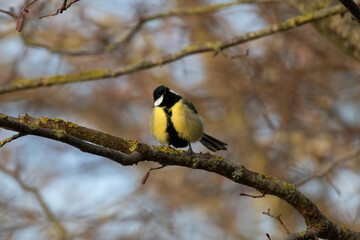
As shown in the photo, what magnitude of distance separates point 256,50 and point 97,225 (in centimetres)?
367

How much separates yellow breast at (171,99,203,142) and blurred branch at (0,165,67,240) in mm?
2767

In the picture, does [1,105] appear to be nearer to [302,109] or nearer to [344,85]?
[302,109]

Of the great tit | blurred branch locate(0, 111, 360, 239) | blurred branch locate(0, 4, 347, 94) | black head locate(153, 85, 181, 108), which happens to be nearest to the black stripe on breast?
the great tit

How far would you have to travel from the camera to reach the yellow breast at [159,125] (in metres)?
4.25

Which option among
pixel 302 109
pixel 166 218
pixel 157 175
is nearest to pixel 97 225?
pixel 166 218

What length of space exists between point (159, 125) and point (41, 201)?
2.79 meters

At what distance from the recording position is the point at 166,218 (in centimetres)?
768

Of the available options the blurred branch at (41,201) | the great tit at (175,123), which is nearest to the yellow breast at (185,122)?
the great tit at (175,123)

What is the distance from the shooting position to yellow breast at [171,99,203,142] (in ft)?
13.9

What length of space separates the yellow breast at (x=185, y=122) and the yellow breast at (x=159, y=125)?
90mm

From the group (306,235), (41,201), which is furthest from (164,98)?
(41,201)

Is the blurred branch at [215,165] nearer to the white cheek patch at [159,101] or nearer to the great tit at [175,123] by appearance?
the great tit at [175,123]

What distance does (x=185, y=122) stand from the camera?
4.25m

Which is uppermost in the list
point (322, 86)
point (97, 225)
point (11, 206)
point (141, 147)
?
point (141, 147)
